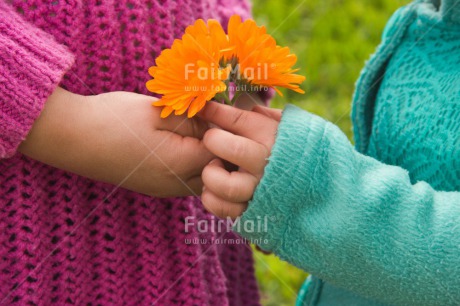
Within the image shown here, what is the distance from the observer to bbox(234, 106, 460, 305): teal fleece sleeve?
712mm

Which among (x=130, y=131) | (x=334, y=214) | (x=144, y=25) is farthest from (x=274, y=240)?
(x=144, y=25)

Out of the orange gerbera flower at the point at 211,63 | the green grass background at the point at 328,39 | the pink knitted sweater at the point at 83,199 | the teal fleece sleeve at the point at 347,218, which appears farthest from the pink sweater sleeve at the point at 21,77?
the green grass background at the point at 328,39

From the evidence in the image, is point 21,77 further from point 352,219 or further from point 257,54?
point 352,219

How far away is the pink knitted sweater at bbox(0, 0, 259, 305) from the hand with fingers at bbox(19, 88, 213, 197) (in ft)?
0.09

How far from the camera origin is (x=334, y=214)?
2.37 feet

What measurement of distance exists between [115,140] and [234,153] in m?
0.13

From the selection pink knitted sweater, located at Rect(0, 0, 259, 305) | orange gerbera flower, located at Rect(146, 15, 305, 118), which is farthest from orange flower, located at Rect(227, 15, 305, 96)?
pink knitted sweater, located at Rect(0, 0, 259, 305)

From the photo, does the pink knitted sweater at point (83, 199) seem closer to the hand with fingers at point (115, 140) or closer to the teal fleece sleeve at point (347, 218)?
the hand with fingers at point (115, 140)

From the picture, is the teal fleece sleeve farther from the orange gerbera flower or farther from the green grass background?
the green grass background

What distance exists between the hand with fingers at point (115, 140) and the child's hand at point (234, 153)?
34 millimetres

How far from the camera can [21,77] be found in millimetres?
708

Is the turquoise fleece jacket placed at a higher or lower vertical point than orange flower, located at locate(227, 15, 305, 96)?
lower

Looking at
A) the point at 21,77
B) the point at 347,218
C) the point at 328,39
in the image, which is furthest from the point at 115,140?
the point at 328,39

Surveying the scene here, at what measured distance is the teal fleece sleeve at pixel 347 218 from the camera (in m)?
0.71
